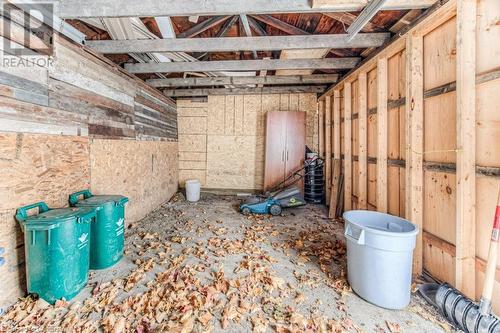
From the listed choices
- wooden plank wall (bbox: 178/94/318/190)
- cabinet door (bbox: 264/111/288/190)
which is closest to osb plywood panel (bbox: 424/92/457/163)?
cabinet door (bbox: 264/111/288/190)

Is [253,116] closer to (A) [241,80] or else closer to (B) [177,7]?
(A) [241,80]

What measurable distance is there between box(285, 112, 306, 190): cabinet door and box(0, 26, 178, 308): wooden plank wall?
116 inches

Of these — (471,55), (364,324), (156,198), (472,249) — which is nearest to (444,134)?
(471,55)

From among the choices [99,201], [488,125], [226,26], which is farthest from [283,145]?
[99,201]

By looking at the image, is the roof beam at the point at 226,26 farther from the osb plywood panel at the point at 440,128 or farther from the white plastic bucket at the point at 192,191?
the white plastic bucket at the point at 192,191

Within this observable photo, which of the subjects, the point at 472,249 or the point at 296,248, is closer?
the point at 472,249

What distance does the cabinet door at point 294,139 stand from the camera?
5043mm

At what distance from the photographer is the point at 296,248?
2.73 m

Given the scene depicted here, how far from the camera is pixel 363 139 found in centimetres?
330

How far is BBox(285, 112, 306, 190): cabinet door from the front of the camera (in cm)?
504

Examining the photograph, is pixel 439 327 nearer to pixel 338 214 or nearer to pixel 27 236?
pixel 338 214

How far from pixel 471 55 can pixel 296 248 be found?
241 centimetres

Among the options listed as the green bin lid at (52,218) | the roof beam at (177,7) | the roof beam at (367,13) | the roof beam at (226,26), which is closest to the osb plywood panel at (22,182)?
the green bin lid at (52,218)

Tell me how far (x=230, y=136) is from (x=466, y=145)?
4.47 m
